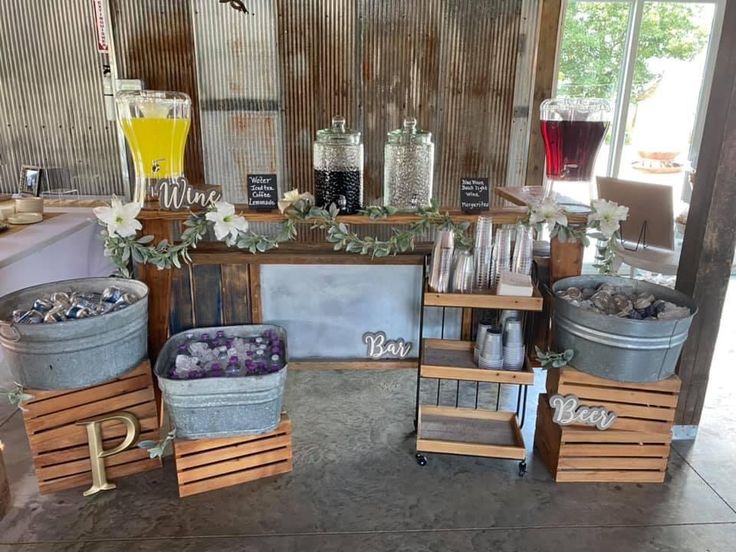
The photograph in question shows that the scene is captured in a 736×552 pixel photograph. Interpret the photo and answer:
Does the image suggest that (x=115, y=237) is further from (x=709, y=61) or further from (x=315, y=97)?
(x=709, y=61)

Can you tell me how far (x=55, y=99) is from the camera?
3709 millimetres

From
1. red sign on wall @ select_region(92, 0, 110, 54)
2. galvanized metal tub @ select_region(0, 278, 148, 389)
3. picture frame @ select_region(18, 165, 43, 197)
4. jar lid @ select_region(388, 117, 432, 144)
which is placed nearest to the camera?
galvanized metal tub @ select_region(0, 278, 148, 389)

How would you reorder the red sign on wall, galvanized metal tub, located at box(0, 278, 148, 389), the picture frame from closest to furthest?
1. galvanized metal tub, located at box(0, 278, 148, 389)
2. the red sign on wall
3. the picture frame

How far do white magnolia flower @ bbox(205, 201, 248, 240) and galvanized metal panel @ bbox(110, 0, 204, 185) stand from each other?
2015mm

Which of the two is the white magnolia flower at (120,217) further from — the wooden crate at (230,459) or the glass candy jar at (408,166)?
the glass candy jar at (408,166)

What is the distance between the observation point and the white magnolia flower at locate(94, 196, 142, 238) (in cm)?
184

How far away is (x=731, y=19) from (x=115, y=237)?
7.55 feet

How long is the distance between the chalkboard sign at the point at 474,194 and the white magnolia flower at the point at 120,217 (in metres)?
1.15

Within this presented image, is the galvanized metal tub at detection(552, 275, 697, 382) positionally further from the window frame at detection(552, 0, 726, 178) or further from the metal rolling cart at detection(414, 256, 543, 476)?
the window frame at detection(552, 0, 726, 178)

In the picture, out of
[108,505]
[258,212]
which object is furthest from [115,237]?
[108,505]

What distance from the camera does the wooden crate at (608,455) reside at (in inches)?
77.6

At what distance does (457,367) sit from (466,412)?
0.31 meters

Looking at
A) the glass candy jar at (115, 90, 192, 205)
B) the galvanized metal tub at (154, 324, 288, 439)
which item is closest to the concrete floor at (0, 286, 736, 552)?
the galvanized metal tub at (154, 324, 288, 439)

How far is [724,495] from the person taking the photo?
6.47 feet
